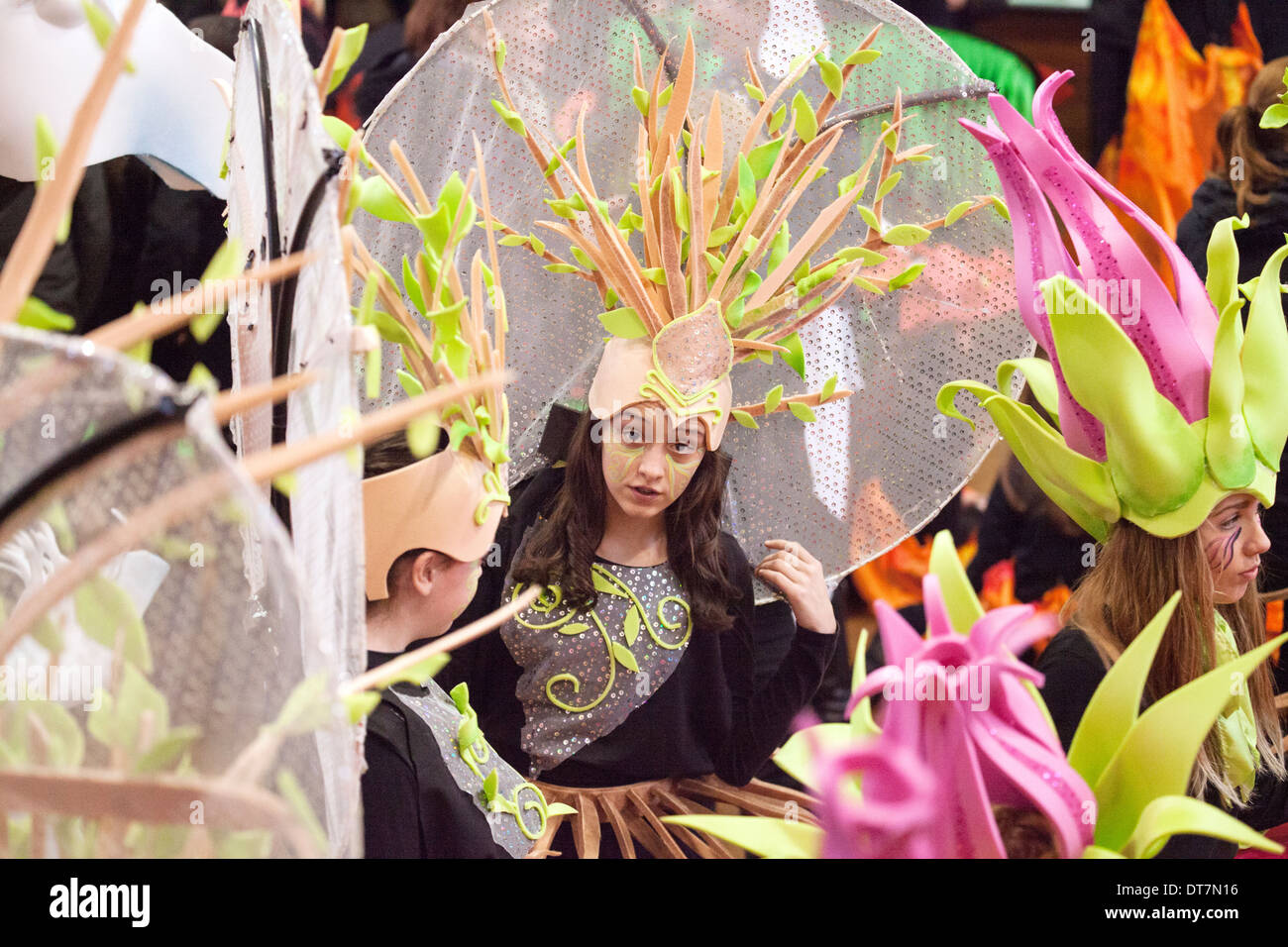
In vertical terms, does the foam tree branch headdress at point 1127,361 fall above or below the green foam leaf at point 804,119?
below

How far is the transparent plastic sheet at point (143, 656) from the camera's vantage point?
2.12 ft

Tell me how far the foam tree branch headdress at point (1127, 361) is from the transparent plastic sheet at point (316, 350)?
70 cm

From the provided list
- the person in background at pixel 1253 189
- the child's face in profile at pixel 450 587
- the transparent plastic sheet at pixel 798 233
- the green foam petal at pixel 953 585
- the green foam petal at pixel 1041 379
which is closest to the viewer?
the green foam petal at pixel 953 585

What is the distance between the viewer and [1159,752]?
3.18 ft

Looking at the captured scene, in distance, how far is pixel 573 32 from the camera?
151cm

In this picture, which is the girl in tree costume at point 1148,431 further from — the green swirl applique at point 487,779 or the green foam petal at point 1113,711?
the green swirl applique at point 487,779

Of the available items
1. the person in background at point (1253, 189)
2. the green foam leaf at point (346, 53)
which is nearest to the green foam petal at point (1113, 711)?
the green foam leaf at point (346, 53)

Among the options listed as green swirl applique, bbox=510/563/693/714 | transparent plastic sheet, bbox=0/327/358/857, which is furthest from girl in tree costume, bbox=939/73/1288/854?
transparent plastic sheet, bbox=0/327/358/857

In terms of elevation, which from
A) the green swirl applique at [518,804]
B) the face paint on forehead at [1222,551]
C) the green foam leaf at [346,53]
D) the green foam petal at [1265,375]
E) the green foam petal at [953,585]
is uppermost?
the green foam leaf at [346,53]

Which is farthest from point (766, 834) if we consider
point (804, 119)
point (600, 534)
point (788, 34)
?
point (788, 34)

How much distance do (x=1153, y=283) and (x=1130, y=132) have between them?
855 mm

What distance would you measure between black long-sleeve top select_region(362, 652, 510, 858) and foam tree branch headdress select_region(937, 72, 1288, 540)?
2.20 feet
